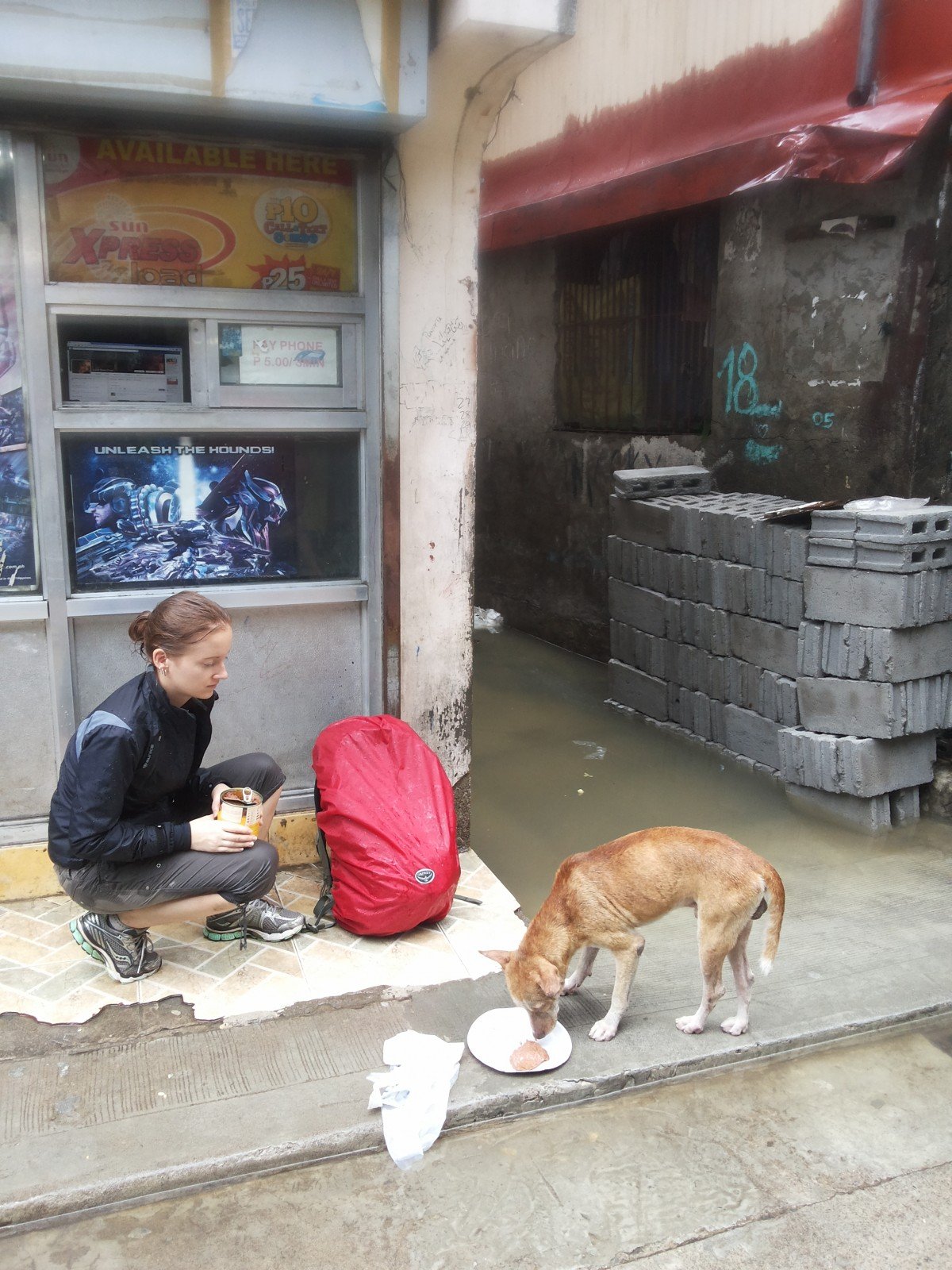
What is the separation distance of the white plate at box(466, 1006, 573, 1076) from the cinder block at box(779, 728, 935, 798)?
2780 millimetres

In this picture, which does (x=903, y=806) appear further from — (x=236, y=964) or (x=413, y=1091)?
(x=236, y=964)

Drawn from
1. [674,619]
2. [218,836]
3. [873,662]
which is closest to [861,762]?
[873,662]

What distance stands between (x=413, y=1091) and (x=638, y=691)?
4843 millimetres

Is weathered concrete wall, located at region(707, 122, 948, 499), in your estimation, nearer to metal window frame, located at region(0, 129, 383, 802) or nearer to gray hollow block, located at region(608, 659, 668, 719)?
gray hollow block, located at region(608, 659, 668, 719)

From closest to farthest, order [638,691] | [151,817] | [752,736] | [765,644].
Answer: [151,817], [765,644], [752,736], [638,691]

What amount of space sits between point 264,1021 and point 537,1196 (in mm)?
1236

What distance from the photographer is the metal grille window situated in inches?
329

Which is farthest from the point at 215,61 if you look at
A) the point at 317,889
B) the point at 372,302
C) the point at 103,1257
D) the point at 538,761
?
the point at 538,761

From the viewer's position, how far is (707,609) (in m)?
7.12

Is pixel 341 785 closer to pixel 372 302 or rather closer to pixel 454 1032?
pixel 454 1032

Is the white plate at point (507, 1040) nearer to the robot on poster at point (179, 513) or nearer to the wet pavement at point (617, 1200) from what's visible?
the wet pavement at point (617, 1200)

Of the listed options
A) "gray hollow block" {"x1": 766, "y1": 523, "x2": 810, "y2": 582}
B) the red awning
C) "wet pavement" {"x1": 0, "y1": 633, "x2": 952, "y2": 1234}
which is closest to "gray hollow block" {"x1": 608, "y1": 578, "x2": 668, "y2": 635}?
"gray hollow block" {"x1": 766, "y1": 523, "x2": 810, "y2": 582}

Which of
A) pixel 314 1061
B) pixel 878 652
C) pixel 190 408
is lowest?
pixel 314 1061

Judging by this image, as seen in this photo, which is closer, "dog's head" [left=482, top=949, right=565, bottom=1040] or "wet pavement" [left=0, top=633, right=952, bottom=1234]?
"wet pavement" [left=0, top=633, right=952, bottom=1234]
